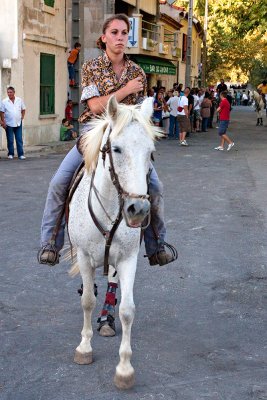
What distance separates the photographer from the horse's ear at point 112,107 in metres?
3.59

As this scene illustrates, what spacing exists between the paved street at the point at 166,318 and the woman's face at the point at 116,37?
7.19 ft

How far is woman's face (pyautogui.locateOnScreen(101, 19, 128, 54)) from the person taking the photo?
4.39 meters

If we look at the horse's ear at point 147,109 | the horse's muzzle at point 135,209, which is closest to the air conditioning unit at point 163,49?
the horse's ear at point 147,109

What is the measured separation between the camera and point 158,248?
16.1 ft

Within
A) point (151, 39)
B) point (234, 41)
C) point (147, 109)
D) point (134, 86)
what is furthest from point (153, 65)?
point (147, 109)

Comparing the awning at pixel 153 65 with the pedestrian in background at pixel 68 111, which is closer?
the pedestrian in background at pixel 68 111

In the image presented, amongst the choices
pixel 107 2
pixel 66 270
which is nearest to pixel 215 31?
pixel 107 2

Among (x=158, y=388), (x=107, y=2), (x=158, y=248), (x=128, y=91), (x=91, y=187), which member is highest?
(x=107, y=2)

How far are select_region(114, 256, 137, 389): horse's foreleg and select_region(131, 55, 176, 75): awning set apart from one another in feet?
88.7

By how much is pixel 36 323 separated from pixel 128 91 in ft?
6.82

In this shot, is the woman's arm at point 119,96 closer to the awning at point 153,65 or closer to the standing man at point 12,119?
Result: the standing man at point 12,119

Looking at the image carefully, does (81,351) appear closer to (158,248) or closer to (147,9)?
(158,248)

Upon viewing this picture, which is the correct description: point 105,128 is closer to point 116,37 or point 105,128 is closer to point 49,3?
point 116,37

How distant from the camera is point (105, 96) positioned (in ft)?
14.2
